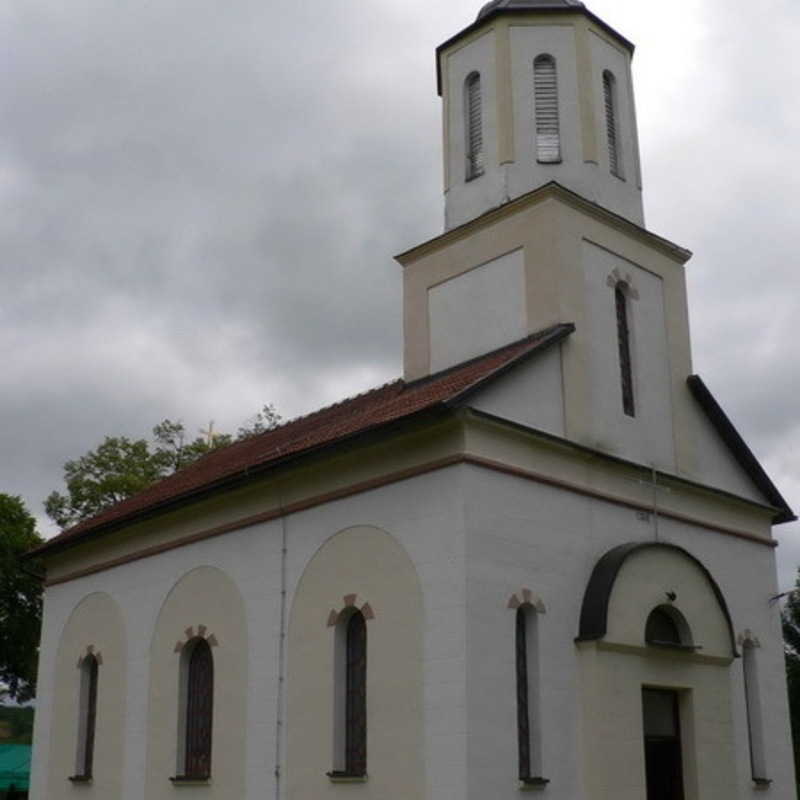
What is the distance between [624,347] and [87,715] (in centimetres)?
1345

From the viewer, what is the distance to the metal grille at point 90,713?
924 inches

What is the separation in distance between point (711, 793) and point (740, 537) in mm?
4850

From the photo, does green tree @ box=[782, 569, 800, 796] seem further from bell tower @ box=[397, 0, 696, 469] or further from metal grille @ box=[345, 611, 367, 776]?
metal grille @ box=[345, 611, 367, 776]

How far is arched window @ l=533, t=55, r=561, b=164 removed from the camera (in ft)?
67.6

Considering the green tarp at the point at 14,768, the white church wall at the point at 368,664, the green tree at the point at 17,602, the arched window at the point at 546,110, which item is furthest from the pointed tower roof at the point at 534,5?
the green tree at the point at 17,602

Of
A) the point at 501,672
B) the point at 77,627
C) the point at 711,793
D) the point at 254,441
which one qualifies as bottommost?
the point at 711,793

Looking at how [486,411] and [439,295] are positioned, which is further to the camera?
[439,295]

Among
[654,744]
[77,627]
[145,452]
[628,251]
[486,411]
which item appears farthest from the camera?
[145,452]

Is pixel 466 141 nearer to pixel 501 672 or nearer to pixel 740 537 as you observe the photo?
pixel 740 537

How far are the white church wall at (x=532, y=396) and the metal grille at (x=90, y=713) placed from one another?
38.9 ft

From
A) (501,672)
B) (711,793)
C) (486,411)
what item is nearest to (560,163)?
(486,411)

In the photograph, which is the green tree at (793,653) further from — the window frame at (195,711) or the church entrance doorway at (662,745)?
the window frame at (195,711)

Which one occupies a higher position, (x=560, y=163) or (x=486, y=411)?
(x=560, y=163)

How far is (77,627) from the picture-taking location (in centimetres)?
2461
